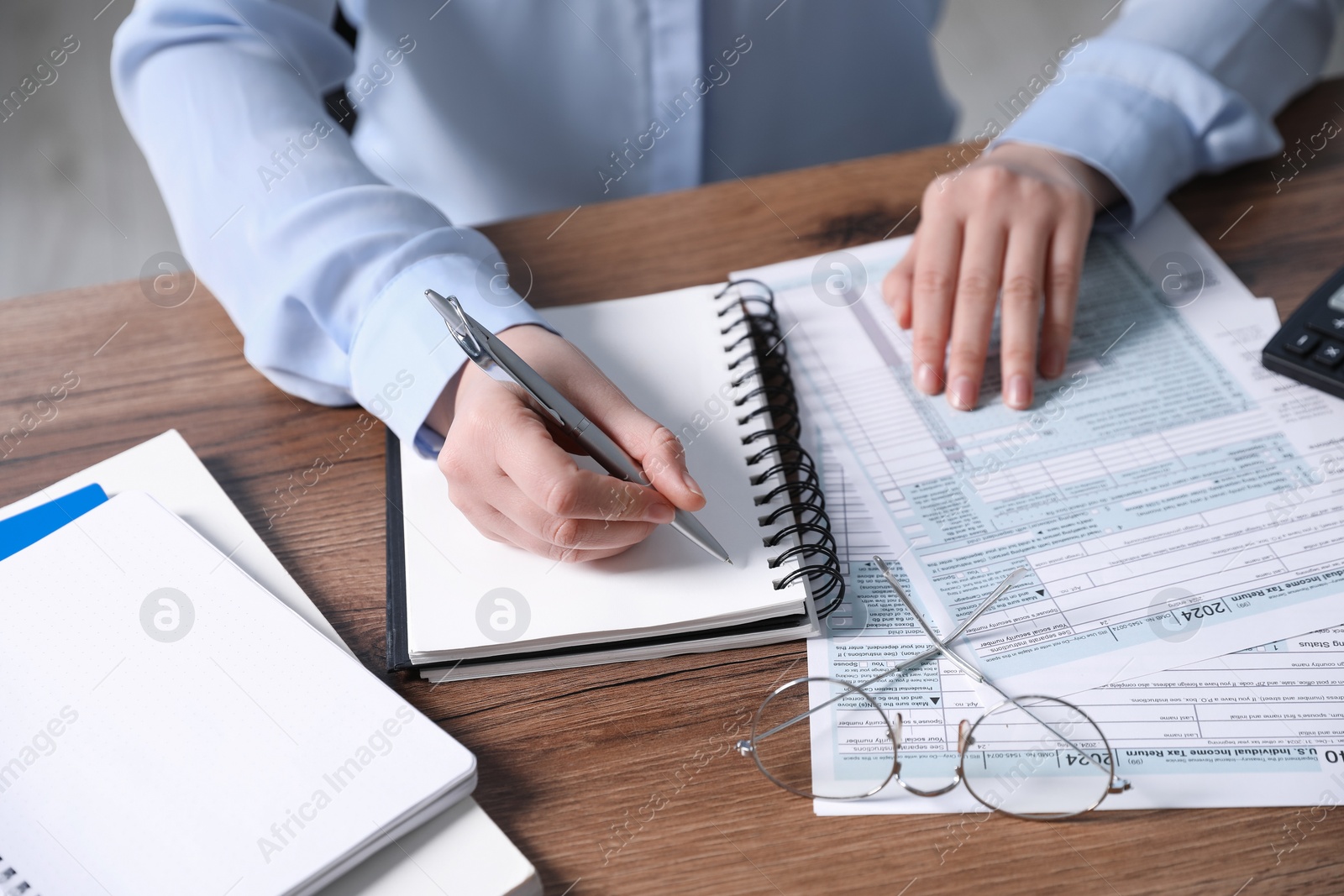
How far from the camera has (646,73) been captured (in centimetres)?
108

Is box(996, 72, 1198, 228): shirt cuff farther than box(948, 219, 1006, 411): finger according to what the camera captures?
Yes

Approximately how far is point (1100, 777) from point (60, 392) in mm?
857

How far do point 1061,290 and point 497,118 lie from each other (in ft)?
2.18

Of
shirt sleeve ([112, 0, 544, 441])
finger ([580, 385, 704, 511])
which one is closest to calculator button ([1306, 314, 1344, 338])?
finger ([580, 385, 704, 511])

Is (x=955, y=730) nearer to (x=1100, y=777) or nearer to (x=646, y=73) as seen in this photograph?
(x=1100, y=777)

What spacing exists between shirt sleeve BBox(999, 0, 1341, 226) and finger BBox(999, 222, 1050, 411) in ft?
0.37

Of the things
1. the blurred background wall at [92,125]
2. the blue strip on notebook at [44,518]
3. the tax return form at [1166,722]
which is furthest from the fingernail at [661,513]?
the blurred background wall at [92,125]

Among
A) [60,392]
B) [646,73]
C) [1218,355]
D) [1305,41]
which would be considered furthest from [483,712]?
[1305,41]

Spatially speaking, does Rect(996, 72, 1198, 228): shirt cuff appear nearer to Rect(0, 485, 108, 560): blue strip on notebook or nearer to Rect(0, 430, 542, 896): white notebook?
Rect(0, 430, 542, 896): white notebook

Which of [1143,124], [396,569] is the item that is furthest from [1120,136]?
[396,569]

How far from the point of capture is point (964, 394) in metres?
0.77

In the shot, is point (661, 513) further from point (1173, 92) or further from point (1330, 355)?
point (1173, 92)

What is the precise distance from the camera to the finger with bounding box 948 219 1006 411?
778 mm

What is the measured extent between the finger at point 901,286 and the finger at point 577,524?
1.12 feet
